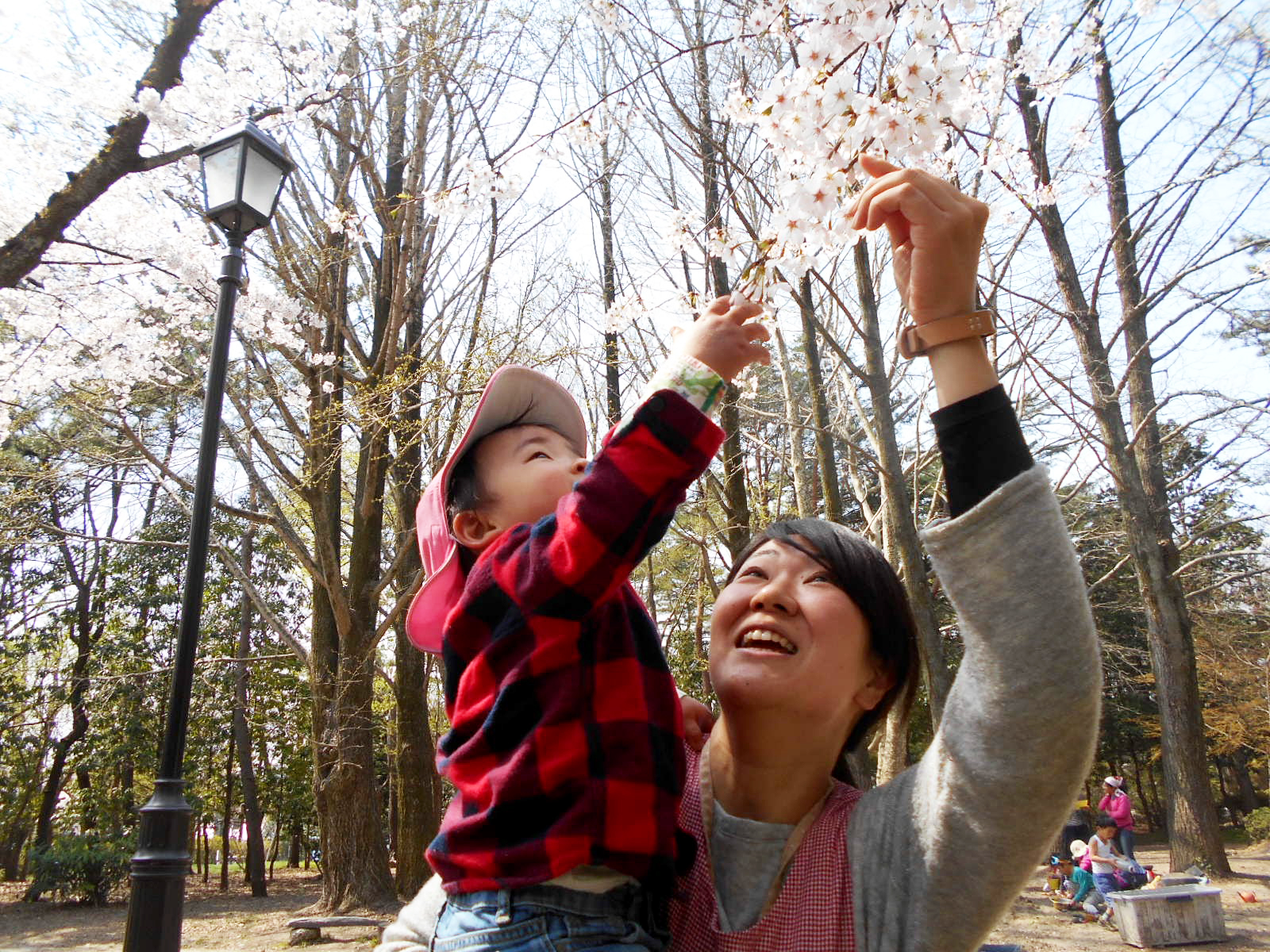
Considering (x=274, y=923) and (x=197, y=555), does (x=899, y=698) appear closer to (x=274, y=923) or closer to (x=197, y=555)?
(x=197, y=555)

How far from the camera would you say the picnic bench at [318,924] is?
7.78m

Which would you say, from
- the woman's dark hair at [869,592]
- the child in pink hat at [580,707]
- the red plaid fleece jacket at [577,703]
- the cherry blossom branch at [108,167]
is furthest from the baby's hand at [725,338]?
the cherry blossom branch at [108,167]

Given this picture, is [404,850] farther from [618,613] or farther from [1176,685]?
[618,613]

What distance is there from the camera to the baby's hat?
4.90ft

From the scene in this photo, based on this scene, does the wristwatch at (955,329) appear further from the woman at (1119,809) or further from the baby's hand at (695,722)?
the woman at (1119,809)

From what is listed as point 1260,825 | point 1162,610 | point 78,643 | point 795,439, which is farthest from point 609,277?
point 1260,825

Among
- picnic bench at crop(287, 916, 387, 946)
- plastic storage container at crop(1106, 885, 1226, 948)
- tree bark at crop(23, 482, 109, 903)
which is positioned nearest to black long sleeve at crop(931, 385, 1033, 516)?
plastic storage container at crop(1106, 885, 1226, 948)

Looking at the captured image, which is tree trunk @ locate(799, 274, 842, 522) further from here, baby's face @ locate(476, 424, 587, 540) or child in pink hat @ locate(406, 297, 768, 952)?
child in pink hat @ locate(406, 297, 768, 952)

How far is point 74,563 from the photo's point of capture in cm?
1803

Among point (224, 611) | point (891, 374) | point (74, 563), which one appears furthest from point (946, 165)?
point (74, 563)

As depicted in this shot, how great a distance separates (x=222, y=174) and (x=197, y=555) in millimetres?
1977

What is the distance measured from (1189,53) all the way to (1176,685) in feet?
19.9

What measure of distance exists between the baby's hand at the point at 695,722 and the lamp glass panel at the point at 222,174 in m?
3.98

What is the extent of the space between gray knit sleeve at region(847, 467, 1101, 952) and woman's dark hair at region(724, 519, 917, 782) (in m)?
0.26
